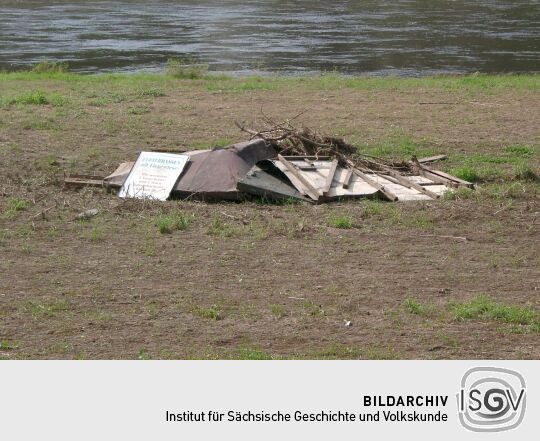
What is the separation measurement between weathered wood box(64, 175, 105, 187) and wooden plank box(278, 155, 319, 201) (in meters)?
2.17

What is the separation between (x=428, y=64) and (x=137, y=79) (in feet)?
31.0

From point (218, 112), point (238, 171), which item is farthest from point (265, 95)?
point (238, 171)

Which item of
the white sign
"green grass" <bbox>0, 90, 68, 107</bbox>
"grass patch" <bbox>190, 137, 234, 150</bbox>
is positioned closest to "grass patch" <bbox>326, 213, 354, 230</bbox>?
the white sign

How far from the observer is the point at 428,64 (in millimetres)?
27484

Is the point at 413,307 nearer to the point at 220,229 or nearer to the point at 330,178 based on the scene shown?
the point at 220,229

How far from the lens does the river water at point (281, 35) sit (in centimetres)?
2759

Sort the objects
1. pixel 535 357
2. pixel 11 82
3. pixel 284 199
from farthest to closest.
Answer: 1. pixel 11 82
2. pixel 284 199
3. pixel 535 357

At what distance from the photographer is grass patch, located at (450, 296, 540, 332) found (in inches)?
292

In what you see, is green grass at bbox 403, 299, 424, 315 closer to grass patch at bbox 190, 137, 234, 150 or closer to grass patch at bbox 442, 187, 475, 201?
grass patch at bbox 442, 187, 475, 201

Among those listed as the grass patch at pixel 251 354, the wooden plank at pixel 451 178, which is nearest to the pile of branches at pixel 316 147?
the wooden plank at pixel 451 178

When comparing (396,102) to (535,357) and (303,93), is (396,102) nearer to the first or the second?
(303,93)

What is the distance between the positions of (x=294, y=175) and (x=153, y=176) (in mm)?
1629

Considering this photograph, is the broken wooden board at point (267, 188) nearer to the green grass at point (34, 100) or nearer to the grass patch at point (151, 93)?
the green grass at point (34, 100)

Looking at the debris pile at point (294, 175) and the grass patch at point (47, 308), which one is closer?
the grass patch at point (47, 308)
